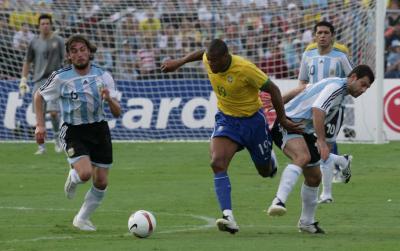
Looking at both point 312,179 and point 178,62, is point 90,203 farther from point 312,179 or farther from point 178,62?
point 312,179

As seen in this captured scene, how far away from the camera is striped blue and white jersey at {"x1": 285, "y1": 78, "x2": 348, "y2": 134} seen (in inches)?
446

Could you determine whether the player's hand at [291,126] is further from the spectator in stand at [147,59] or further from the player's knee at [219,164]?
the spectator in stand at [147,59]

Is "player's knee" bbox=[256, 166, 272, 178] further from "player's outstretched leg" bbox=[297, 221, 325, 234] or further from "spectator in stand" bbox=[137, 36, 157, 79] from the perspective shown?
"spectator in stand" bbox=[137, 36, 157, 79]

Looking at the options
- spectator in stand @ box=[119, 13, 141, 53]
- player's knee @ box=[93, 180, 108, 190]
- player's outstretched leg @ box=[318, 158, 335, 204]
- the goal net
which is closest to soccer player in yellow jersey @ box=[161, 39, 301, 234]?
player's knee @ box=[93, 180, 108, 190]

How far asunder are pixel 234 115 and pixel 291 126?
686 millimetres

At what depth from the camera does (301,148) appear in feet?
37.7

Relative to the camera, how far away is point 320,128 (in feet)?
36.9

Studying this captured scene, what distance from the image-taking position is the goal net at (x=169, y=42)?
24719mm

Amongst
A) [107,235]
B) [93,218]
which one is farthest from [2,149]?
[107,235]

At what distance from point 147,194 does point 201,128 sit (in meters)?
9.22

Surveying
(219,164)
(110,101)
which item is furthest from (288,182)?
(110,101)

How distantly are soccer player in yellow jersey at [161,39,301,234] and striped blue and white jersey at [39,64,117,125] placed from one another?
79 centimetres

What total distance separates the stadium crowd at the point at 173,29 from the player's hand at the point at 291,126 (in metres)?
13.6

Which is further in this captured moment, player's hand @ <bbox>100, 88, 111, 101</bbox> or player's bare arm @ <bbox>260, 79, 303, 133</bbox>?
player's hand @ <bbox>100, 88, 111, 101</bbox>
